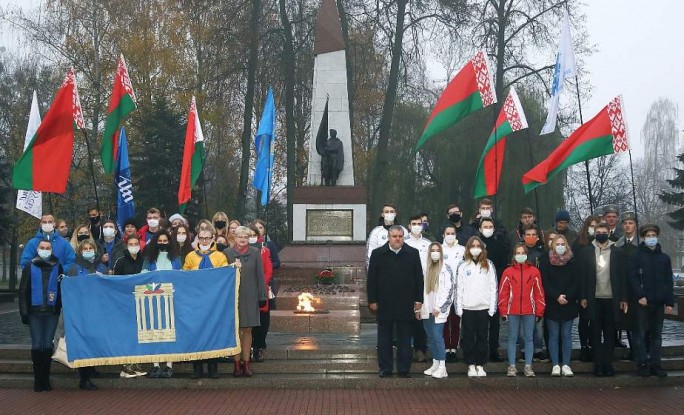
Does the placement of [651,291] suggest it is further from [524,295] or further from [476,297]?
→ [476,297]

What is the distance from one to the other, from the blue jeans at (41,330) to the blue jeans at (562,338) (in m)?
5.78

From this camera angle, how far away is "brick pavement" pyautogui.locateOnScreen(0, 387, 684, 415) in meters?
8.29

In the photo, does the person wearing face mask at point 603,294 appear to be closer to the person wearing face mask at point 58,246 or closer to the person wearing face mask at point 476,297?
the person wearing face mask at point 476,297

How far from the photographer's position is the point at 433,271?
→ 9.73 m

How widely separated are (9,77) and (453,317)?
110 feet

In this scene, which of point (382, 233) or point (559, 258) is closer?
point (559, 258)

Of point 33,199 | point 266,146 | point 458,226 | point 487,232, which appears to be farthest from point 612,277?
point 33,199

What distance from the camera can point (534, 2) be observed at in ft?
92.2

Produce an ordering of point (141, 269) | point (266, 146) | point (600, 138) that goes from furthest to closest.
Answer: point (266, 146) → point (600, 138) → point (141, 269)

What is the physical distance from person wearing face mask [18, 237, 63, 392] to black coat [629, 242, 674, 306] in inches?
265

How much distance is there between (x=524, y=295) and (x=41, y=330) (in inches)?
219

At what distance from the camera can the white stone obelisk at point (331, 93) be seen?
19.9 metres

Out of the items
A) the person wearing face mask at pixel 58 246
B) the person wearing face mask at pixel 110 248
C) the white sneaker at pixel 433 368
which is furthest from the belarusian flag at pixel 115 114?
the white sneaker at pixel 433 368

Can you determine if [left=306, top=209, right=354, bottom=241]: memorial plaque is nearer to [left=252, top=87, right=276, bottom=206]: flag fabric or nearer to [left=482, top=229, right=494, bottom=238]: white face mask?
[left=252, top=87, right=276, bottom=206]: flag fabric
